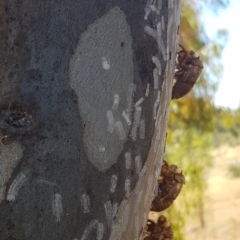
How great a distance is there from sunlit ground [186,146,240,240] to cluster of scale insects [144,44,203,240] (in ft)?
14.6

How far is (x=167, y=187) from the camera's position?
2.00 feet

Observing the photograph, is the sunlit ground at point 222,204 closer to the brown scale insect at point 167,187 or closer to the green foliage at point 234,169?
the green foliage at point 234,169

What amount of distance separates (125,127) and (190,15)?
2739 millimetres

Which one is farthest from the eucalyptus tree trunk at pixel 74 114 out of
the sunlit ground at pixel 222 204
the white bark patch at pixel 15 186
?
the sunlit ground at pixel 222 204

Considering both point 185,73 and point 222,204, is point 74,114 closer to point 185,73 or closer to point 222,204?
point 185,73

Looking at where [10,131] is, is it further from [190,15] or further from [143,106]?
[190,15]

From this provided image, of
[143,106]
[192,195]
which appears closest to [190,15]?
[192,195]

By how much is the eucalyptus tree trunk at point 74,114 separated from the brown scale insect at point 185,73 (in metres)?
0.17

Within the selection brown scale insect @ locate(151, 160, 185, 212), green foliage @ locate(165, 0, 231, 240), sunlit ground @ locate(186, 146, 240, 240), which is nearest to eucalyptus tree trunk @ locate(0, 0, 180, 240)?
brown scale insect @ locate(151, 160, 185, 212)

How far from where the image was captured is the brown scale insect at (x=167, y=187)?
589mm

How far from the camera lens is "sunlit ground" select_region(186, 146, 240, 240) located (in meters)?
5.62

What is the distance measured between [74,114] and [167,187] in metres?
0.23

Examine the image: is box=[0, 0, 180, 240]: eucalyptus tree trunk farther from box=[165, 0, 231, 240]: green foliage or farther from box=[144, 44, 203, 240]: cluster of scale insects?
box=[165, 0, 231, 240]: green foliage

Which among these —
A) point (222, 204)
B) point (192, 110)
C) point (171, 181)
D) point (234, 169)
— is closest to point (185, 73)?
point (171, 181)
